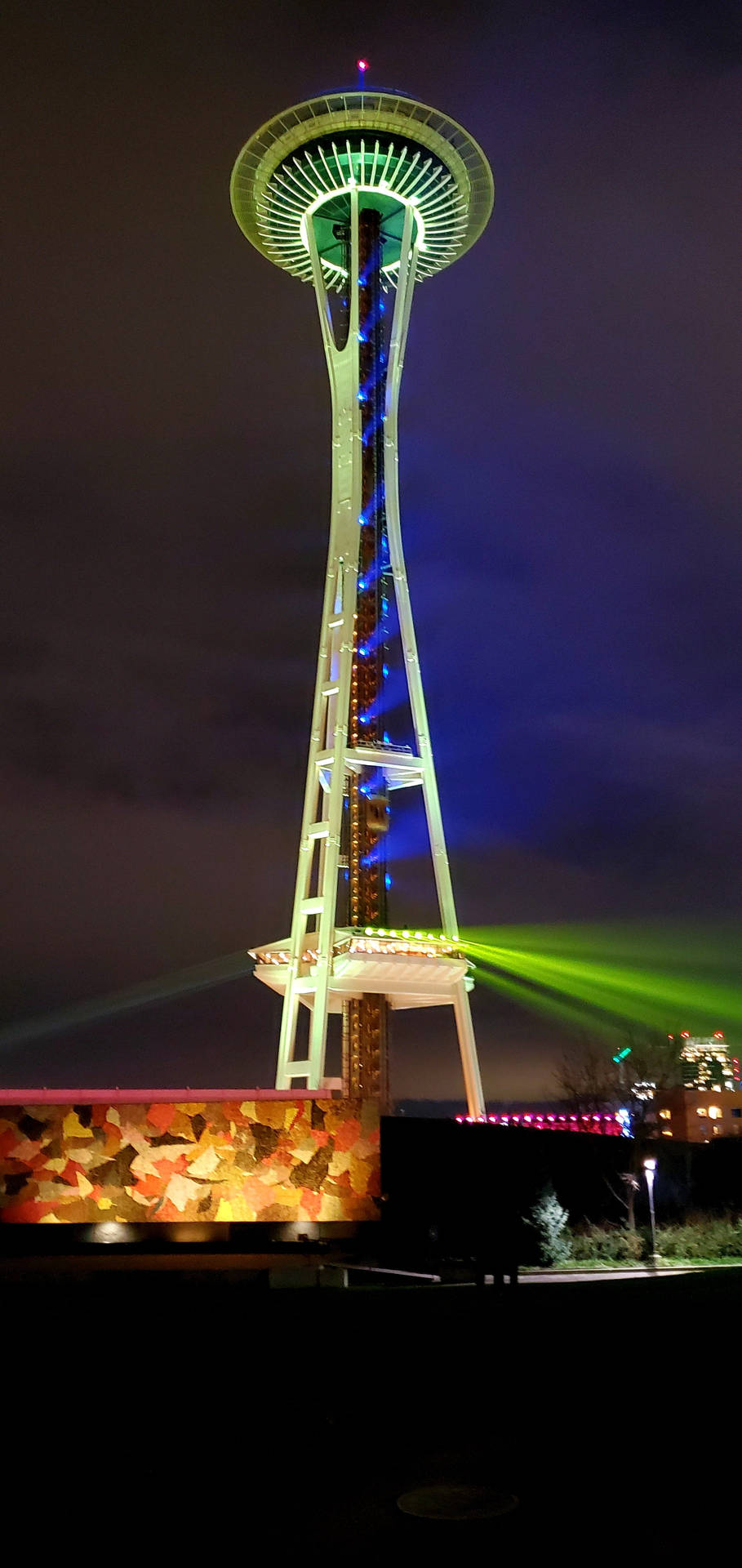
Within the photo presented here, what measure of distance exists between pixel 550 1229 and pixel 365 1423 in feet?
74.4

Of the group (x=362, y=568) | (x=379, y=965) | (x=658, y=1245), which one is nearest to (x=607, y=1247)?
(x=658, y=1245)

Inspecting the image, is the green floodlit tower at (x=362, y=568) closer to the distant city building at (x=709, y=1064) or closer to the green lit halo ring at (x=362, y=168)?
the green lit halo ring at (x=362, y=168)

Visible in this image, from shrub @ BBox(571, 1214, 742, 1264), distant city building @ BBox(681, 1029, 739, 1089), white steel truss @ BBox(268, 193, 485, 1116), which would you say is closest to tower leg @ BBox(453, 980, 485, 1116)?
white steel truss @ BBox(268, 193, 485, 1116)

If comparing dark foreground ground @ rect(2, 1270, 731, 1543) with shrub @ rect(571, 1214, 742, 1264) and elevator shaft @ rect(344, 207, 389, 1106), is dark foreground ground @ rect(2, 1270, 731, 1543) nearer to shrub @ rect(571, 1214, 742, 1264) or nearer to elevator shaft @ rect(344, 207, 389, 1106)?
shrub @ rect(571, 1214, 742, 1264)

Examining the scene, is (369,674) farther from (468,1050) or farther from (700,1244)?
(700,1244)

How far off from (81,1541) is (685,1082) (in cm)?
12023

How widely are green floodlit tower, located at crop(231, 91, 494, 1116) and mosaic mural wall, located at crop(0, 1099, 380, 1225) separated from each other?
28.3 feet

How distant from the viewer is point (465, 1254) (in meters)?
26.8

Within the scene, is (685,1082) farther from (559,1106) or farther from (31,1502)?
(31,1502)

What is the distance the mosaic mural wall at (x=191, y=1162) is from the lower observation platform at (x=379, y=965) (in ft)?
32.2

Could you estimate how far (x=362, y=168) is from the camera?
42750 millimetres

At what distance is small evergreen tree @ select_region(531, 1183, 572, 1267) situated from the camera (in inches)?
1152

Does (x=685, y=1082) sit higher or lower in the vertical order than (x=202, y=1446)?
higher

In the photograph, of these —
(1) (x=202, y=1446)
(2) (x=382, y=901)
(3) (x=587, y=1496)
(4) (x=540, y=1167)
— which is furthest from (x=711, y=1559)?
(2) (x=382, y=901)
